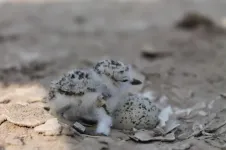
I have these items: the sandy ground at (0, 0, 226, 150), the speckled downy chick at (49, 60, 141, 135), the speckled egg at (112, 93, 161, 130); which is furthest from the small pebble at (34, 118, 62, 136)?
the speckled egg at (112, 93, 161, 130)

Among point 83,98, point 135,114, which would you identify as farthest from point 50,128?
point 135,114

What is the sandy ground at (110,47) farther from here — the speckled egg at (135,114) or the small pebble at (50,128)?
the speckled egg at (135,114)

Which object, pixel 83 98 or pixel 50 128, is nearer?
pixel 50 128

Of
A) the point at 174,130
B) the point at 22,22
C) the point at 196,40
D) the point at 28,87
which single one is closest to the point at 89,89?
the point at 174,130

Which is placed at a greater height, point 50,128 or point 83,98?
point 83,98

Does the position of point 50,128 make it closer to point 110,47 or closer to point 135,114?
point 135,114

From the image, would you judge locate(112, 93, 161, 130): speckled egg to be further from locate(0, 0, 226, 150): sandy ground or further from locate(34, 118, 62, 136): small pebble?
locate(34, 118, 62, 136): small pebble

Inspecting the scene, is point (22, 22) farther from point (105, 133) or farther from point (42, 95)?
point (105, 133)
